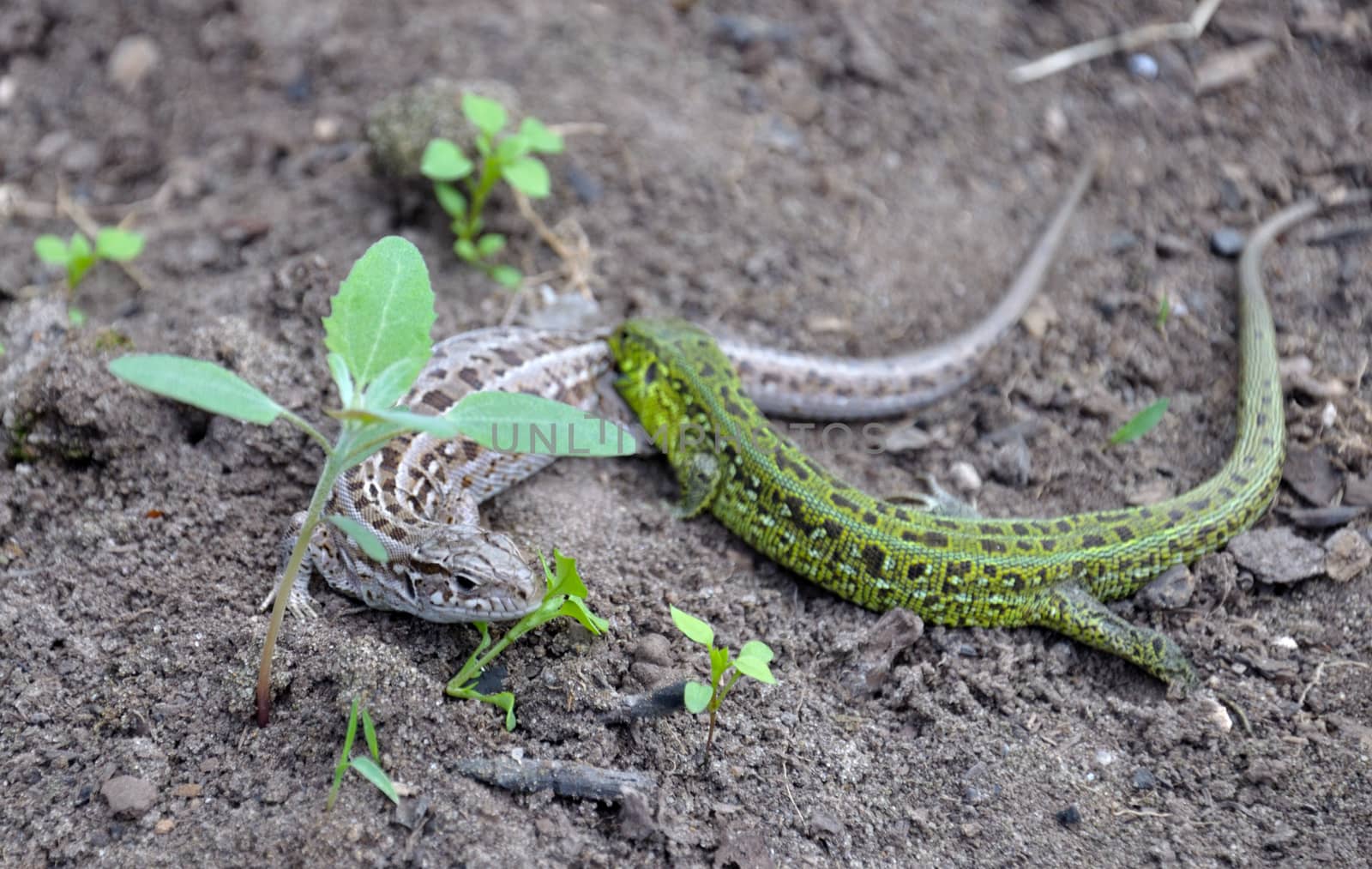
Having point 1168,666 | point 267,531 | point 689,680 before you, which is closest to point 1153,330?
point 1168,666

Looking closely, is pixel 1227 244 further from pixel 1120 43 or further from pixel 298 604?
pixel 298 604

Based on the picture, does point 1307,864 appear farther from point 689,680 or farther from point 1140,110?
point 1140,110

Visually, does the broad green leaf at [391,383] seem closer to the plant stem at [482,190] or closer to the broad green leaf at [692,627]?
the broad green leaf at [692,627]

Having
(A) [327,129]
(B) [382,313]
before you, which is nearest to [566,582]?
(B) [382,313]

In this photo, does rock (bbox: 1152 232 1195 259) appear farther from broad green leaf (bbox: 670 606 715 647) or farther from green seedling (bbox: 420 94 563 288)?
broad green leaf (bbox: 670 606 715 647)

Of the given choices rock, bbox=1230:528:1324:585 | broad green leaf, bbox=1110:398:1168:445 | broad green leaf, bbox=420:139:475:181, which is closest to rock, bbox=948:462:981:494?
broad green leaf, bbox=1110:398:1168:445
